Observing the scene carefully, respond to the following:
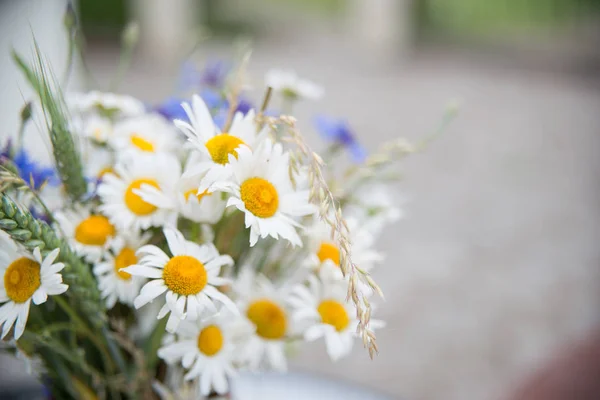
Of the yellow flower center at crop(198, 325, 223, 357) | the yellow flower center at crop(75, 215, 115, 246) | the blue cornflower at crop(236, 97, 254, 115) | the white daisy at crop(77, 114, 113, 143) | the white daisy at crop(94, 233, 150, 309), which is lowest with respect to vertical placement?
the yellow flower center at crop(198, 325, 223, 357)

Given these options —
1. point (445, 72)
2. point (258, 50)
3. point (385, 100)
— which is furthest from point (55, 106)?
point (258, 50)

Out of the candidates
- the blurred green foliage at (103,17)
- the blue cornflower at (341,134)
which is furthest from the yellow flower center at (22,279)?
the blurred green foliage at (103,17)

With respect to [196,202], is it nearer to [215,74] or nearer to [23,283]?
[23,283]

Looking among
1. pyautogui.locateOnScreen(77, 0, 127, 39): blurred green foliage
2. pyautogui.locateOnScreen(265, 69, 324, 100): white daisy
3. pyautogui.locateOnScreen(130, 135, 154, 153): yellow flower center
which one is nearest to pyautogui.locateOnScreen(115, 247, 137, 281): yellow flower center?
pyautogui.locateOnScreen(130, 135, 154, 153): yellow flower center

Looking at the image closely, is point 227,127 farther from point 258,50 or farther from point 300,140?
point 258,50

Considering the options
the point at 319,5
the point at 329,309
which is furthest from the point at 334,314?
the point at 319,5

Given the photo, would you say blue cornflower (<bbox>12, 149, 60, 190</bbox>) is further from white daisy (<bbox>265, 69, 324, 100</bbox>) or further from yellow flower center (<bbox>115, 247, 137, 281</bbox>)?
white daisy (<bbox>265, 69, 324, 100</bbox>)
